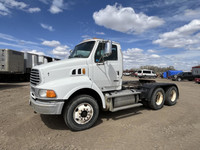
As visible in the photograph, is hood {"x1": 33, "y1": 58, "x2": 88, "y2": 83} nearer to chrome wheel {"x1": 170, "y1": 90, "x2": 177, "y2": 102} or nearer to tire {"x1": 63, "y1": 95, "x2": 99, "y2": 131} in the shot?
tire {"x1": 63, "y1": 95, "x2": 99, "y2": 131}

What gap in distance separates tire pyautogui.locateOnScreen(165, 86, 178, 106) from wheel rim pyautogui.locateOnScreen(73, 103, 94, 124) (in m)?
4.09

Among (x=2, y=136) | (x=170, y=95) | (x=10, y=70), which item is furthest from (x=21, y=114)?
(x=10, y=70)

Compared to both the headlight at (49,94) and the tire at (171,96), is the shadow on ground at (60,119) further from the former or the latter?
the tire at (171,96)

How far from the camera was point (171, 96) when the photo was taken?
19.5ft

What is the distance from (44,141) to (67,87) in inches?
54.2

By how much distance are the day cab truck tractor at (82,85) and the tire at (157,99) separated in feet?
2.66

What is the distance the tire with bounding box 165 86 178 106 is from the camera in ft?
18.6

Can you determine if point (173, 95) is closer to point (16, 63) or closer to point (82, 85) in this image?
point (82, 85)

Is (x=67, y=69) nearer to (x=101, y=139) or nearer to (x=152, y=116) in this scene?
(x=101, y=139)

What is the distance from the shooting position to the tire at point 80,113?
3203mm

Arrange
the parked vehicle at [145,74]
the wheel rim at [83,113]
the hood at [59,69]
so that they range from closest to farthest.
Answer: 1. the hood at [59,69]
2. the wheel rim at [83,113]
3. the parked vehicle at [145,74]

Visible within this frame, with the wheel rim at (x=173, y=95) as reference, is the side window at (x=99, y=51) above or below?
above

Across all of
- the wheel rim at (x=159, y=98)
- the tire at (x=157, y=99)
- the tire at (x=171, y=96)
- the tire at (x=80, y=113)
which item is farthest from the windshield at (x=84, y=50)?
→ the tire at (x=171, y=96)

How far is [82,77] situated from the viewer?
3.52m
